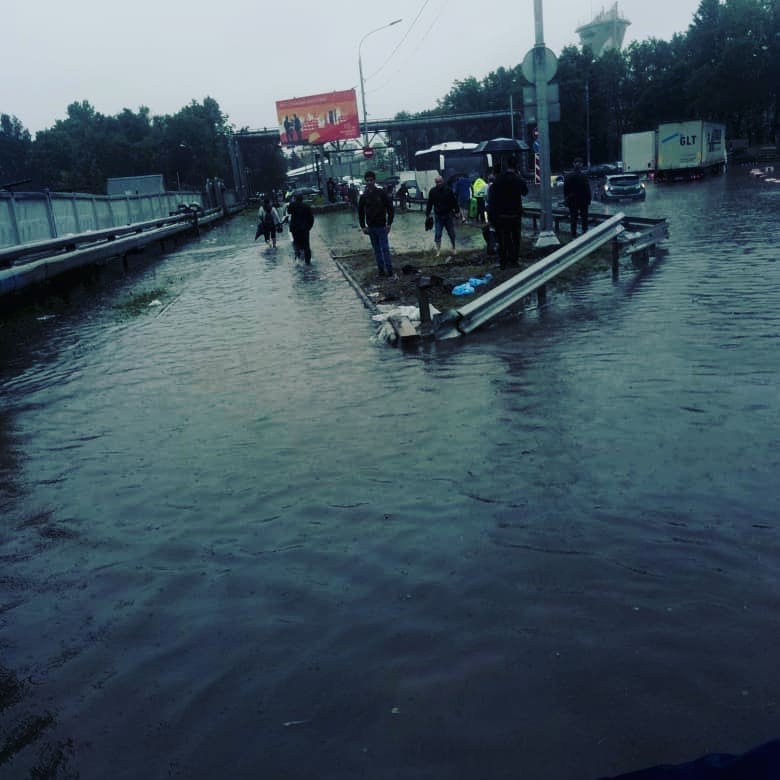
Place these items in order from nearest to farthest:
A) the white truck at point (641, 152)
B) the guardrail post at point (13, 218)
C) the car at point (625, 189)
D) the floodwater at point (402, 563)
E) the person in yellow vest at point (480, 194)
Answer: the floodwater at point (402, 563), the guardrail post at point (13, 218), the person in yellow vest at point (480, 194), the car at point (625, 189), the white truck at point (641, 152)

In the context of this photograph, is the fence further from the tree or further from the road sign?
the tree

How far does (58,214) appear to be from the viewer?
19.6 meters

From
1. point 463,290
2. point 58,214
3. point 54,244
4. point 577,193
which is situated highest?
point 58,214

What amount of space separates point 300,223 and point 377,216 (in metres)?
5.26

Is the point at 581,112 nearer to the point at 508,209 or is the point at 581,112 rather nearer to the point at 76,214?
the point at 76,214

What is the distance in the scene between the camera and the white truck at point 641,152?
57.2 metres

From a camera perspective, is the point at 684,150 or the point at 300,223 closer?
the point at 300,223

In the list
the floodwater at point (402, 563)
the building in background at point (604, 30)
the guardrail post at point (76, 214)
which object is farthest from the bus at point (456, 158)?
the building in background at point (604, 30)

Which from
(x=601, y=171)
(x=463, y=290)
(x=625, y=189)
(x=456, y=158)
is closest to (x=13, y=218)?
(x=463, y=290)

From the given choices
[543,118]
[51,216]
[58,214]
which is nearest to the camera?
[543,118]

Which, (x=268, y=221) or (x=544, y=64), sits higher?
(x=544, y=64)

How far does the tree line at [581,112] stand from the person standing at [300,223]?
146 feet

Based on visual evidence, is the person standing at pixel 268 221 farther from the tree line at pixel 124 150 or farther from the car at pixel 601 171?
the tree line at pixel 124 150

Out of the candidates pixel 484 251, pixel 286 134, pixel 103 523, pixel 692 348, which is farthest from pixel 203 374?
pixel 286 134
